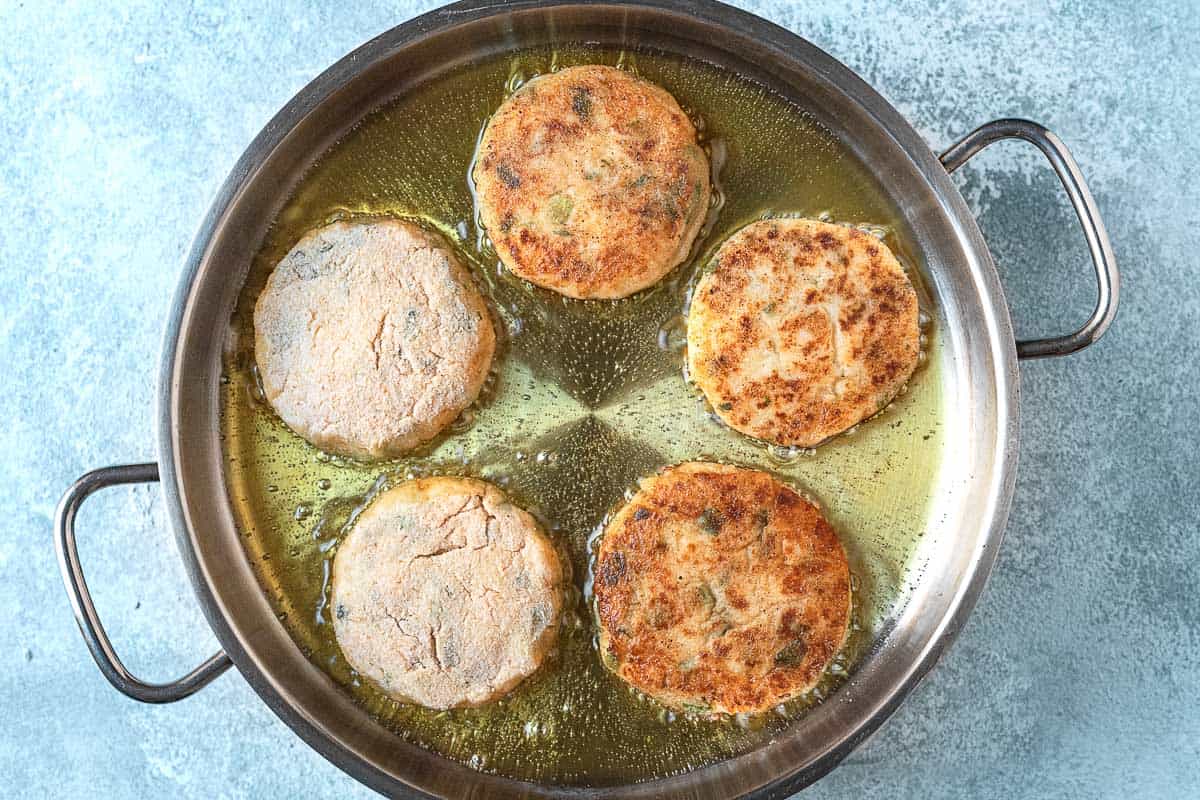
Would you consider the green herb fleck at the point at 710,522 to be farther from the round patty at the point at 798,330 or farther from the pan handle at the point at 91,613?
the pan handle at the point at 91,613

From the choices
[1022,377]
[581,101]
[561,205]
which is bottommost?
[1022,377]

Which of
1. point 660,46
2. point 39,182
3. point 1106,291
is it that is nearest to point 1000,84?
point 1106,291

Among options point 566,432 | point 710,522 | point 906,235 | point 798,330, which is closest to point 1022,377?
point 906,235

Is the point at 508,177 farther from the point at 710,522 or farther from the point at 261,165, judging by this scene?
the point at 710,522

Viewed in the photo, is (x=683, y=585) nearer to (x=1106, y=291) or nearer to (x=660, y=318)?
(x=660, y=318)

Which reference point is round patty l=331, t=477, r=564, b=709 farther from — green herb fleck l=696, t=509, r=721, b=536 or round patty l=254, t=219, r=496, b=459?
green herb fleck l=696, t=509, r=721, b=536

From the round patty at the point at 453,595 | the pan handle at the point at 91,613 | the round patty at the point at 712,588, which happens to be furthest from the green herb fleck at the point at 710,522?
the pan handle at the point at 91,613

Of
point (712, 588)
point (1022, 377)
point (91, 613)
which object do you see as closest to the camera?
point (91, 613)
